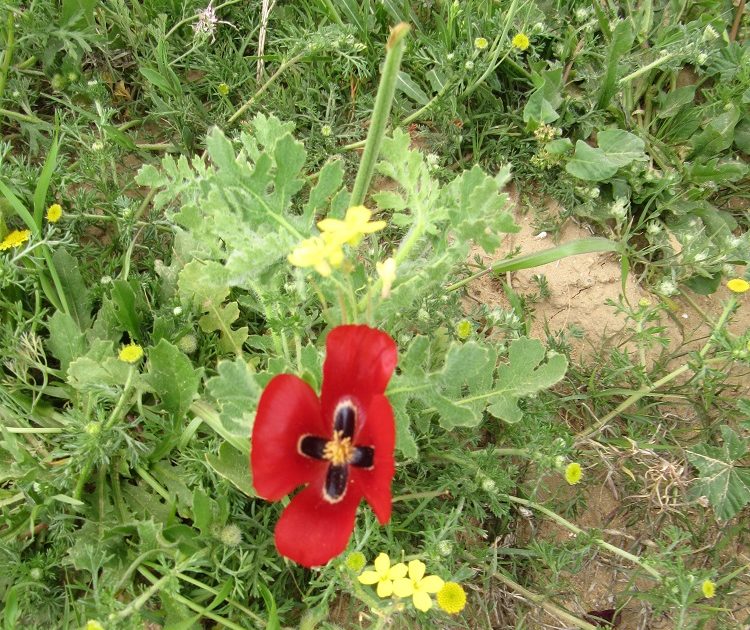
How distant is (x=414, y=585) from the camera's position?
1850mm

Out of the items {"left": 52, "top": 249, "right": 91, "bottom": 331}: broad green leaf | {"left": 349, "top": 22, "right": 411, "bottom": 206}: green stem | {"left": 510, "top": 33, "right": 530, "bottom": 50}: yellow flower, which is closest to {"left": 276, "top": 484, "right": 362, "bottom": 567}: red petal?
{"left": 349, "top": 22, "right": 411, "bottom": 206}: green stem

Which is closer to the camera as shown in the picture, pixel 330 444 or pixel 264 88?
pixel 330 444

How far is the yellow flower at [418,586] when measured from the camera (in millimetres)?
1798

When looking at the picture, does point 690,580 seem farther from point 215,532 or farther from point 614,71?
point 614,71

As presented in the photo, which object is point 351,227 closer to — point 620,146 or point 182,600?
point 182,600

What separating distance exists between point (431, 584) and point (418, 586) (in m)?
0.04

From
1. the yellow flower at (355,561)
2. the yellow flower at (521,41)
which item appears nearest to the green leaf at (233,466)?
the yellow flower at (355,561)

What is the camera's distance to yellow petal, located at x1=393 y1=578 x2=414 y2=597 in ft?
5.93

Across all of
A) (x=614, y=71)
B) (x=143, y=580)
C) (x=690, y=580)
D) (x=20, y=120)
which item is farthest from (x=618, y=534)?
(x=20, y=120)

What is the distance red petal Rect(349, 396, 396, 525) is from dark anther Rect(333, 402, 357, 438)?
12 cm

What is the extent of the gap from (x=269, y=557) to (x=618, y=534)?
1150 millimetres

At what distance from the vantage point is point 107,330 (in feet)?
8.34

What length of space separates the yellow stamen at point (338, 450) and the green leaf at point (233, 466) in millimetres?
399

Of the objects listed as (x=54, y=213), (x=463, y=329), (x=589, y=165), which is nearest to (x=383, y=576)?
(x=463, y=329)
